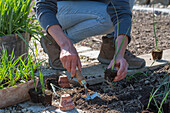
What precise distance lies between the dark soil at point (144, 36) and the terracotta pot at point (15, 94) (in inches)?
68.2

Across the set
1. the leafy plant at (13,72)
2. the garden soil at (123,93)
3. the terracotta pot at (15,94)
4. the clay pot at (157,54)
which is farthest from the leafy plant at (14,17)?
the clay pot at (157,54)

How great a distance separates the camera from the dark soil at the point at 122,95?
6.11 ft

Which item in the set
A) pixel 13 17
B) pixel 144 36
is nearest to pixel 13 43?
pixel 13 17

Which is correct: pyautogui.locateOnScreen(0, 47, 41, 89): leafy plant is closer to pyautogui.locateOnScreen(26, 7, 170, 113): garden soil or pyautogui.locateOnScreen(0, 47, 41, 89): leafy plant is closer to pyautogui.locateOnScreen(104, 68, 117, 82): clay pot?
pyautogui.locateOnScreen(26, 7, 170, 113): garden soil

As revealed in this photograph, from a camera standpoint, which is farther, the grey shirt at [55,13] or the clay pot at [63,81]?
the clay pot at [63,81]

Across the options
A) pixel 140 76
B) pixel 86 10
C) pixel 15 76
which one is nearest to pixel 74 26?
pixel 86 10

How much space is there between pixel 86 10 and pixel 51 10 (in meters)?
0.63

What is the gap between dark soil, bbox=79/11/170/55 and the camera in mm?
3537

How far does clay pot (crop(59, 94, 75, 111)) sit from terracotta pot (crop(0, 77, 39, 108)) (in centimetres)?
32

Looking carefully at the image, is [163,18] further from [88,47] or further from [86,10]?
[86,10]

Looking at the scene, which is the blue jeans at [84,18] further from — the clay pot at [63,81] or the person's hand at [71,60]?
the person's hand at [71,60]

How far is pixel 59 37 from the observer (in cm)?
198

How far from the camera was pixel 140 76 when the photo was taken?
2510 mm

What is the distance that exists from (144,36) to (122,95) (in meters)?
2.25
